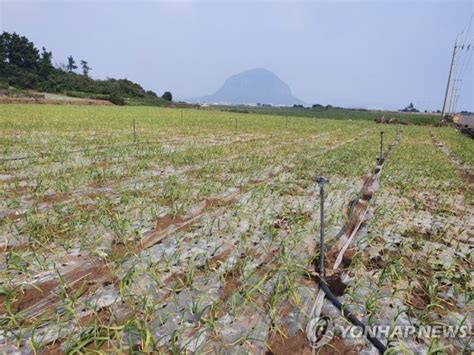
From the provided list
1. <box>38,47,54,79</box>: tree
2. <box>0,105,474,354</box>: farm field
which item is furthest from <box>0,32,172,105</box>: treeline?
<box>0,105,474,354</box>: farm field

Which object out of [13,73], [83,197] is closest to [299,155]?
[83,197]

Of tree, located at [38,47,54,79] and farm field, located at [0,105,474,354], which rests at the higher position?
tree, located at [38,47,54,79]

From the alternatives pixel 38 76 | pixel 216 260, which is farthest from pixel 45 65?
pixel 216 260

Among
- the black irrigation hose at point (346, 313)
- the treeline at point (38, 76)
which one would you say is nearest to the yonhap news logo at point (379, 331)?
the black irrigation hose at point (346, 313)

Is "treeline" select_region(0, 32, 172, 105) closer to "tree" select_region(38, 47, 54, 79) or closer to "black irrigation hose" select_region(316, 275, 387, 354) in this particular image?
"tree" select_region(38, 47, 54, 79)

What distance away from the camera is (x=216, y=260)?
2.88 meters

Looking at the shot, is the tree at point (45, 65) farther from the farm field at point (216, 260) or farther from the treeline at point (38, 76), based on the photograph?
the farm field at point (216, 260)

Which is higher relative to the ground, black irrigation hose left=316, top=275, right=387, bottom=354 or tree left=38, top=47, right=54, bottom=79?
tree left=38, top=47, right=54, bottom=79

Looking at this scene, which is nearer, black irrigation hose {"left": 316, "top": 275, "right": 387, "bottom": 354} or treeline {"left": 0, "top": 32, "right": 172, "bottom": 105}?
black irrigation hose {"left": 316, "top": 275, "right": 387, "bottom": 354}

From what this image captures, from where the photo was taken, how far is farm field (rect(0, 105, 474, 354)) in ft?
6.40

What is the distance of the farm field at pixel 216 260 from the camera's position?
1952mm

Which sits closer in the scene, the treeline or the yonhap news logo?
the yonhap news logo

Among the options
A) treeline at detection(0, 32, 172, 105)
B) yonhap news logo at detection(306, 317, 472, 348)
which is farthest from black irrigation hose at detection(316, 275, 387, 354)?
treeline at detection(0, 32, 172, 105)

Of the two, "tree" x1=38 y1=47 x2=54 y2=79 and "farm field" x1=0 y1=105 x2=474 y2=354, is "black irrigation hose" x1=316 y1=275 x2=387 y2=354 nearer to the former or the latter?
"farm field" x1=0 y1=105 x2=474 y2=354
